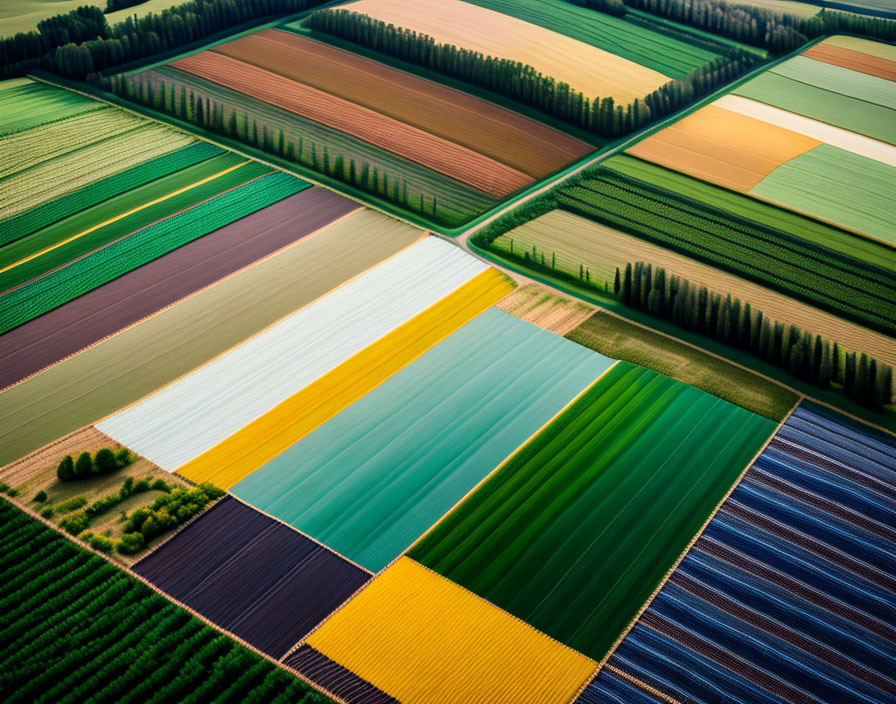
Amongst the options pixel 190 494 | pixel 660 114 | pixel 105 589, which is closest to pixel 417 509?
pixel 190 494

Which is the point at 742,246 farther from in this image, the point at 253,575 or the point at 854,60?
the point at 253,575

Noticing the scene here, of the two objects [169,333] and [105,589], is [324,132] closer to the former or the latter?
[169,333]

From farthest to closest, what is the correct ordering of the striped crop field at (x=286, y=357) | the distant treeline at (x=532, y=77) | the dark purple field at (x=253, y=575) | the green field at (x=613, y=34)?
the green field at (x=613, y=34), the distant treeline at (x=532, y=77), the striped crop field at (x=286, y=357), the dark purple field at (x=253, y=575)

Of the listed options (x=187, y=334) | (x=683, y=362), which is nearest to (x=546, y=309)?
(x=683, y=362)

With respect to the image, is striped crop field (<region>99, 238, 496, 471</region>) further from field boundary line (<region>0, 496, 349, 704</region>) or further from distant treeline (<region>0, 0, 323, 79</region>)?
distant treeline (<region>0, 0, 323, 79</region>)

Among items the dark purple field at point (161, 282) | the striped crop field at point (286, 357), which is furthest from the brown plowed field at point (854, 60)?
the dark purple field at point (161, 282)

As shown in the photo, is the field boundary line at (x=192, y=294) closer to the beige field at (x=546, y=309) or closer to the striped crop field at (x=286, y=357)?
the striped crop field at (x=286, y=357)
